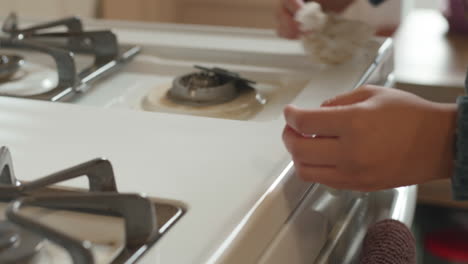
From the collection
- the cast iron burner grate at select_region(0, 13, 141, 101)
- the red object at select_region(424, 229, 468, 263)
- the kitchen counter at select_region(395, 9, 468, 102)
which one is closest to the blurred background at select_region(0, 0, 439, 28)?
the kitchen counter at select_region(395, 9, 468, 102)

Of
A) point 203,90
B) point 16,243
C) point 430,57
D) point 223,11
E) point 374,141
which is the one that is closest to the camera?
point 16,243

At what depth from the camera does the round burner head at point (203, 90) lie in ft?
2.38

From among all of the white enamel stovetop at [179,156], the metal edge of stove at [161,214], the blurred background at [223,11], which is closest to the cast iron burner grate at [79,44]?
the white enamel stovetop at [179,156]

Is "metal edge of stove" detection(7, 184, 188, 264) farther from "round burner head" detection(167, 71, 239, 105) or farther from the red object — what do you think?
the red object

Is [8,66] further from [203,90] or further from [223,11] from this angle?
[223,11]

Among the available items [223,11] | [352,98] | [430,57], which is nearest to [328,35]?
[352,98]

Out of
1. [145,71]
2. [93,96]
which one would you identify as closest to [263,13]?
[145,71]

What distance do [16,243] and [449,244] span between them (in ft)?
4.23

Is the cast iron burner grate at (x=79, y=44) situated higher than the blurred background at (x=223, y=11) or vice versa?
the cast iron burner grate at (x=79, y=44)

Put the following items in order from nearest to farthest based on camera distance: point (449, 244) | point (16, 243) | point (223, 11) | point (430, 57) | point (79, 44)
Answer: point (16, 243)
point (79, 44)
point (430, 57)
point (449, 244)
point (223, 11)

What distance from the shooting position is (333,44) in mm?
784

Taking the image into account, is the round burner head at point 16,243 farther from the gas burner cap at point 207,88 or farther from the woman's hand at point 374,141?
the gas burner cap at point 207,88

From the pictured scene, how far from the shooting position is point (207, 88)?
73 centimetres

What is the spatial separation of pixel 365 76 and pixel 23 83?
1.19 ft
